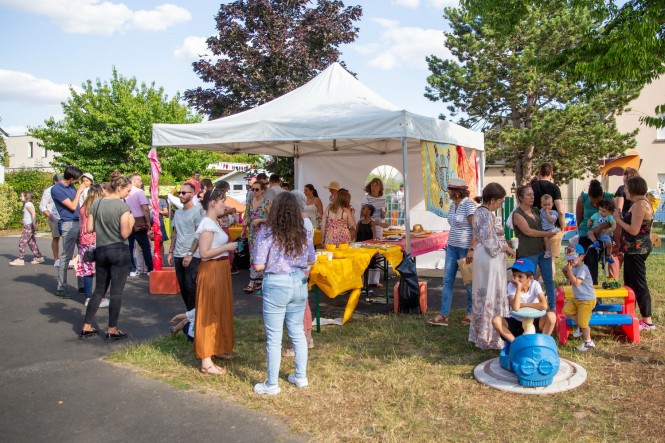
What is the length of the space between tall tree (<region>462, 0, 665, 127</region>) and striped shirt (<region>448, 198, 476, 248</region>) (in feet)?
5.77

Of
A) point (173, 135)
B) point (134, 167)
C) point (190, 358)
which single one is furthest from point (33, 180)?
point (190, 358)

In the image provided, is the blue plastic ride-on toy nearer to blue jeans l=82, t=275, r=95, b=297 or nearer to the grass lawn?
the grass lawn

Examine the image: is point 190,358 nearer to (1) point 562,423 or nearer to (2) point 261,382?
(2) point 261,382

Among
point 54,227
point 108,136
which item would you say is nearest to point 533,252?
point 54,227

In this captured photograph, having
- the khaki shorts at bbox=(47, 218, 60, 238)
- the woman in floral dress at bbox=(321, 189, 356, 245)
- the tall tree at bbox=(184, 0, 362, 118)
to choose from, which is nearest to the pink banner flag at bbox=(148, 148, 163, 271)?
the woman in floral dress at bbox=(321, 189, 356, 245)

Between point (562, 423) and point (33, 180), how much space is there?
25.9 m

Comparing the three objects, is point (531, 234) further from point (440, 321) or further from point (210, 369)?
point (210, 369)

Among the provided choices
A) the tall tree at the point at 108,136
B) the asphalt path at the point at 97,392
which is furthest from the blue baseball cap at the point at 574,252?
the tall tree at the point at 108,136

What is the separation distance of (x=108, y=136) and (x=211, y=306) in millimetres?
22589

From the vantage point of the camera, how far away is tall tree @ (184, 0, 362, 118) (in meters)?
17.1

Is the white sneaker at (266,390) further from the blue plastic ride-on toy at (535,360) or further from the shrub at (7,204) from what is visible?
the shrub at (7,204)

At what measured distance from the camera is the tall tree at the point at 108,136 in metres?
24.6

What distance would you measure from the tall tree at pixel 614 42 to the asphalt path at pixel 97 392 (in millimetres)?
3256

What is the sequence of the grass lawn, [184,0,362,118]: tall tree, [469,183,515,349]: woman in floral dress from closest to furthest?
the grass lawn → [469,183,515,349]: woman in floral dress → [184,0,362,118]: tall tree
